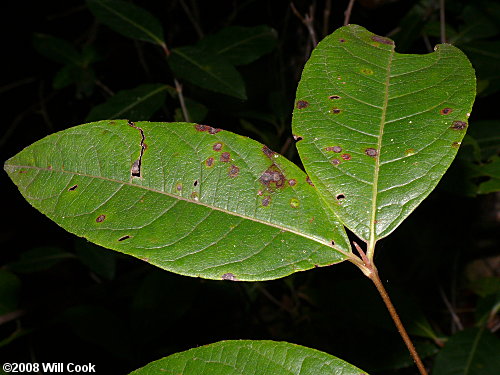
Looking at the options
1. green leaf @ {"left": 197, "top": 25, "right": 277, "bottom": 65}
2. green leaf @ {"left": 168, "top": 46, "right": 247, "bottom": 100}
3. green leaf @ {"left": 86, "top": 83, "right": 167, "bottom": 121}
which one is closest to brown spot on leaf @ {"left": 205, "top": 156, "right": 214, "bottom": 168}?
green leaf @ {"left": 168, "top": 46, "right": 247, "bottom": 100}

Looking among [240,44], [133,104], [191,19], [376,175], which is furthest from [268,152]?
[191,19]

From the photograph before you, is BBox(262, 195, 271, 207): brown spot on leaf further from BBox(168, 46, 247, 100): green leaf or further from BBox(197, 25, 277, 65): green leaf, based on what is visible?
BBox(197, 25, 277, 65): green leaf

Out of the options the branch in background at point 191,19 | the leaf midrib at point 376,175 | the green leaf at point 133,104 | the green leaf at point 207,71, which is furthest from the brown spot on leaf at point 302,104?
the branch in background at point 191,19

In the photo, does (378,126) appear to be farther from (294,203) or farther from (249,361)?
(249,361)

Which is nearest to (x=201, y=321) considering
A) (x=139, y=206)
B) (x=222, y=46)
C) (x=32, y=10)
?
(x=222, y=46)

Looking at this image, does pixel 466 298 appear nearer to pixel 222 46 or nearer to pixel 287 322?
pixel 287 322

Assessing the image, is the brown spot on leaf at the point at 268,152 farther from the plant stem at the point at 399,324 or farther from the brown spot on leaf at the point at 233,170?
the plant stem at the point at 399,324
